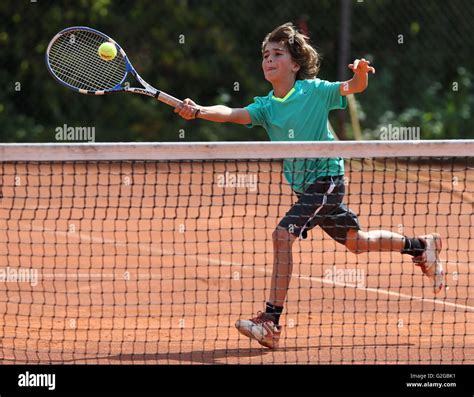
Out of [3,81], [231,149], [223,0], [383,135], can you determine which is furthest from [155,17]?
[231,149]

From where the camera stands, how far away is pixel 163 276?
7.35m

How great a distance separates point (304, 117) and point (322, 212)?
523 mm

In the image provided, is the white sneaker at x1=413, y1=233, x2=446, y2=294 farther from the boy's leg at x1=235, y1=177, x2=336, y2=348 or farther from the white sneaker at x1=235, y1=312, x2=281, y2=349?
the white sneaker at x1=235, y1=312, x2=281, y2=349

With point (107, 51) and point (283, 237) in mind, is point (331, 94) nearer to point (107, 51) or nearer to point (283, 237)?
point (283, 237)

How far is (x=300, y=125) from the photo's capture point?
5.80 meters

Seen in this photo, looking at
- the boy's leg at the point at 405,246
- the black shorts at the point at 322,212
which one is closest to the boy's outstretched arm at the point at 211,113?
the black shorts at the point at 322,212

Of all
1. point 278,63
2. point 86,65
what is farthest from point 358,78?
point 86,65

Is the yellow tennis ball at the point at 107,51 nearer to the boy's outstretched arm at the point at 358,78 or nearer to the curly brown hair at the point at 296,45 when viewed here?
the curly brown hair at the point at 296,45

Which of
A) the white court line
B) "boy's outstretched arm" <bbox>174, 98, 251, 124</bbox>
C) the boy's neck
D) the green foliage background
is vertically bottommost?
the white court line

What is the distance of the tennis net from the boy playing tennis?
24cm

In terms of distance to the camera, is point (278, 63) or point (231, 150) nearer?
point (231, 150)

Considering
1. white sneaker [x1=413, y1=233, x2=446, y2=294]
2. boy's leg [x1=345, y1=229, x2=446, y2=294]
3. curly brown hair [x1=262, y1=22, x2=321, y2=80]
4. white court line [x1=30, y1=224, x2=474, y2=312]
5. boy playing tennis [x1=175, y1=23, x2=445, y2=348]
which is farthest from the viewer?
white court line [x1=30, y1=224, x2=474, y2=312]

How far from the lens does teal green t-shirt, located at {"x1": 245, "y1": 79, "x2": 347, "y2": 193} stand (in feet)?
18.9

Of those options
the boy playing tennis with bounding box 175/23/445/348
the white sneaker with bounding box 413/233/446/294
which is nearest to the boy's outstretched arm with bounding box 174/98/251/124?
the boy playing tennis with bounding box 175/23/445/348
